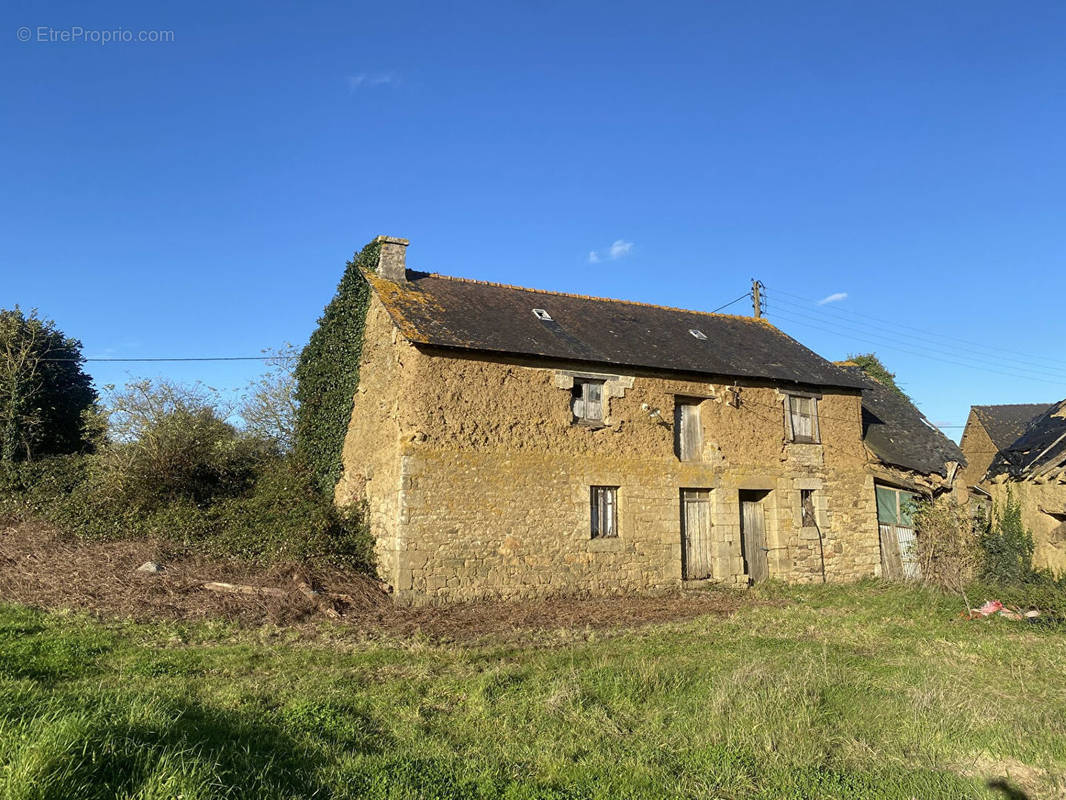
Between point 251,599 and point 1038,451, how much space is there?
580 inches

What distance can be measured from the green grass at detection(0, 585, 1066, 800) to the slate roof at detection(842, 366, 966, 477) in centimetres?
841

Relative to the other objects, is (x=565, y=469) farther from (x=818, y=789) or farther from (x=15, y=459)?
(x=15, y=459)

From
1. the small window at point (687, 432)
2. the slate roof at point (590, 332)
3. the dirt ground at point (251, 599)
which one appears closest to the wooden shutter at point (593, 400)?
the slate roof at point (590, 332)

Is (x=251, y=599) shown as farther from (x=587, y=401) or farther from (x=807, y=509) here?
(x=807, y=509)

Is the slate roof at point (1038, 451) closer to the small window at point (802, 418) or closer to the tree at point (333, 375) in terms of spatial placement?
the small window at point (802, 418)

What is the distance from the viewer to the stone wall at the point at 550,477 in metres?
11.8

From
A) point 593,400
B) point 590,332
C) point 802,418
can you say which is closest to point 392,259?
point 590,332

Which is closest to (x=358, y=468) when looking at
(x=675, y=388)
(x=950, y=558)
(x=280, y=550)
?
(x=280, y=550)

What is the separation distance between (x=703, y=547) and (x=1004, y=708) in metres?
8.39

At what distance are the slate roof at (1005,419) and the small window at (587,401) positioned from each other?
20353mm

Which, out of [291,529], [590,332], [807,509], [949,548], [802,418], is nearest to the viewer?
[291,529]

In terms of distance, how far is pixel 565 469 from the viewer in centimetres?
1292

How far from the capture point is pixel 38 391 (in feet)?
57.0

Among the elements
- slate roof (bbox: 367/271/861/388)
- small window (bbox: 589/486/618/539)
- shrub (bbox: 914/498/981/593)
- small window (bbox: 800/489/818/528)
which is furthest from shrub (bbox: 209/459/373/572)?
shrub (bbox: 914/498/981/593)
